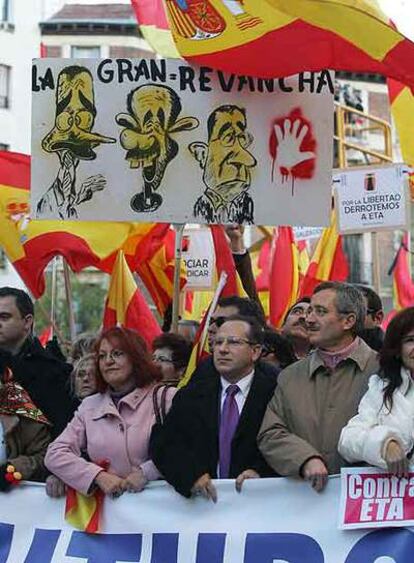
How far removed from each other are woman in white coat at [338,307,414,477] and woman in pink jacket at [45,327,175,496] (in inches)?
39.1

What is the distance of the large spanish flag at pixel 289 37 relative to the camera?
7.18 metres

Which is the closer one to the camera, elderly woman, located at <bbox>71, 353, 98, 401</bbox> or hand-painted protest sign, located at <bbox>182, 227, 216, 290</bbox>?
elderly woman, located at <bbox>71, 353, 98, 401</bbox>

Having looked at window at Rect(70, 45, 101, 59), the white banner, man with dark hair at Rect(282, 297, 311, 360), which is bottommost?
the white banner

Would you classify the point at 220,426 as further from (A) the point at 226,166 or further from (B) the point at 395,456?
(A) the point at 226,166

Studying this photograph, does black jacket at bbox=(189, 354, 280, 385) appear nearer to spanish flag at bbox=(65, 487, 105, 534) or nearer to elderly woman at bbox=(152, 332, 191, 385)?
spanish flag at bbox=(65, 487, 105, 534)

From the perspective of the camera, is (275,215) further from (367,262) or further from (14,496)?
(367,262)

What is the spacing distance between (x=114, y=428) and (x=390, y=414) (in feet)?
4.34

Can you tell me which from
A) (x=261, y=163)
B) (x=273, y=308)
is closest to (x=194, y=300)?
(x=273, y=308)

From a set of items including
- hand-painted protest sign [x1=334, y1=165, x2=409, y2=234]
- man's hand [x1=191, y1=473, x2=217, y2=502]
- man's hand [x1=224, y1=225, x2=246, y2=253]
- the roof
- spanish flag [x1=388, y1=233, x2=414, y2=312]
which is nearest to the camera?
man's hand [x1=191, y1=473, x2=217, y2=502]

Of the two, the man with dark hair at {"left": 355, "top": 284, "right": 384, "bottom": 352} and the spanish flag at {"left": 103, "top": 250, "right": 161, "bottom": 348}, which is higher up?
the spanish flag at {"left": 103, "top": 250, "right": 161, "bottom": 348}

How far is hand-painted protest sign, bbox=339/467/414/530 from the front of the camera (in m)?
5.80

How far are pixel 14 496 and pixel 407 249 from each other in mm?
10055

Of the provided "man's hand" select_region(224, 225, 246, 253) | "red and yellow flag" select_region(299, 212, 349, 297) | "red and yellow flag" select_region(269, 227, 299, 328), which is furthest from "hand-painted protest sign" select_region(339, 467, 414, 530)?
"red and yellow flag" select_region(299, 212, 349, 297)

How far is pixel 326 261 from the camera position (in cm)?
1260
